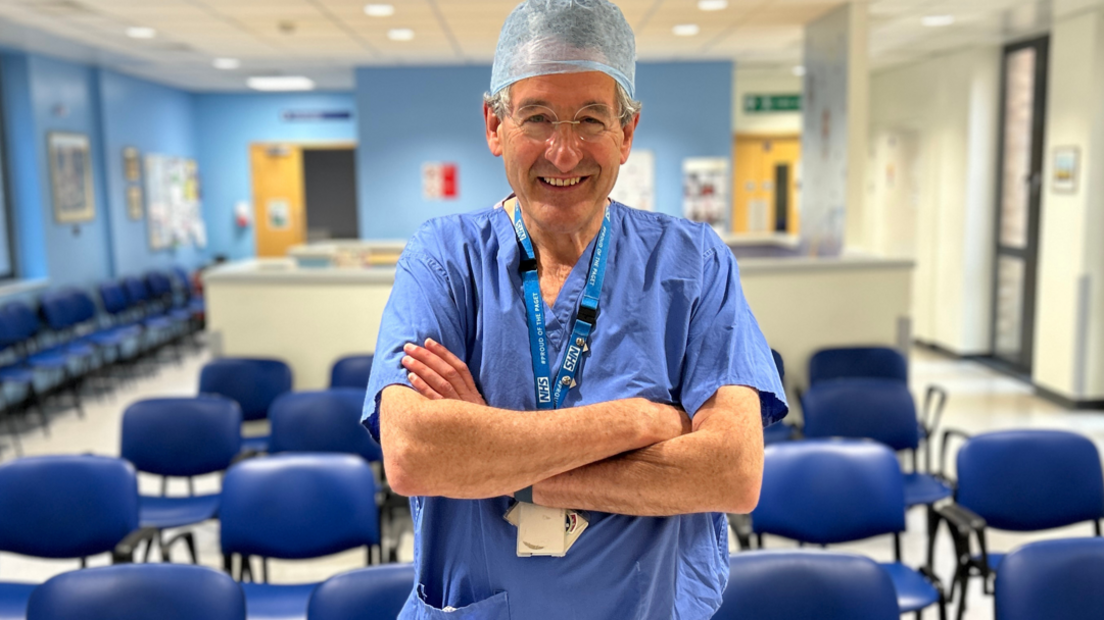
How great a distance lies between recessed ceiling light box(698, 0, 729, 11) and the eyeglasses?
5242mm

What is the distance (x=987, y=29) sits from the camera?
7.18 meters

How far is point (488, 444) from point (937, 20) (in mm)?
6885

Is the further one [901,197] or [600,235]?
[901,197]

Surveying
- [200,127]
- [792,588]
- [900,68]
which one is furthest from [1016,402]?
[200,127]

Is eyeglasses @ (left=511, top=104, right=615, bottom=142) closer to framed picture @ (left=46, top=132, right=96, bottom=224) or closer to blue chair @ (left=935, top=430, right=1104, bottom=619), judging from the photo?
blue chair @ (left=935, top=430, right=1104, bottom=619)

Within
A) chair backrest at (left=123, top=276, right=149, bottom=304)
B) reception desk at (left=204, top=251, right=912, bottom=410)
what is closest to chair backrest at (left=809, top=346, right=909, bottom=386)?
reception desk at (left=204, top=251, right=912, bottom=410)

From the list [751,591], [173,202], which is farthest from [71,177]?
[751,591]

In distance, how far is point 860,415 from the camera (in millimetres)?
4023

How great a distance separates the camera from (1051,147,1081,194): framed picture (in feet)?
21.5

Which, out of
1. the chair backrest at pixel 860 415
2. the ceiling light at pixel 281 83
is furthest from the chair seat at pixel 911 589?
the ceiling light at pixel 281 83

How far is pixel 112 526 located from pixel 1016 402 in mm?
6602

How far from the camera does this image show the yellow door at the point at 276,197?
12.0m

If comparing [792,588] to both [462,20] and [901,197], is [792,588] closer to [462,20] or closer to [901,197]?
[462,20]

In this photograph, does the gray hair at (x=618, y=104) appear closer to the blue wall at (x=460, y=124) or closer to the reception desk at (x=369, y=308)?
the reception desk at (x=369, y=308)
